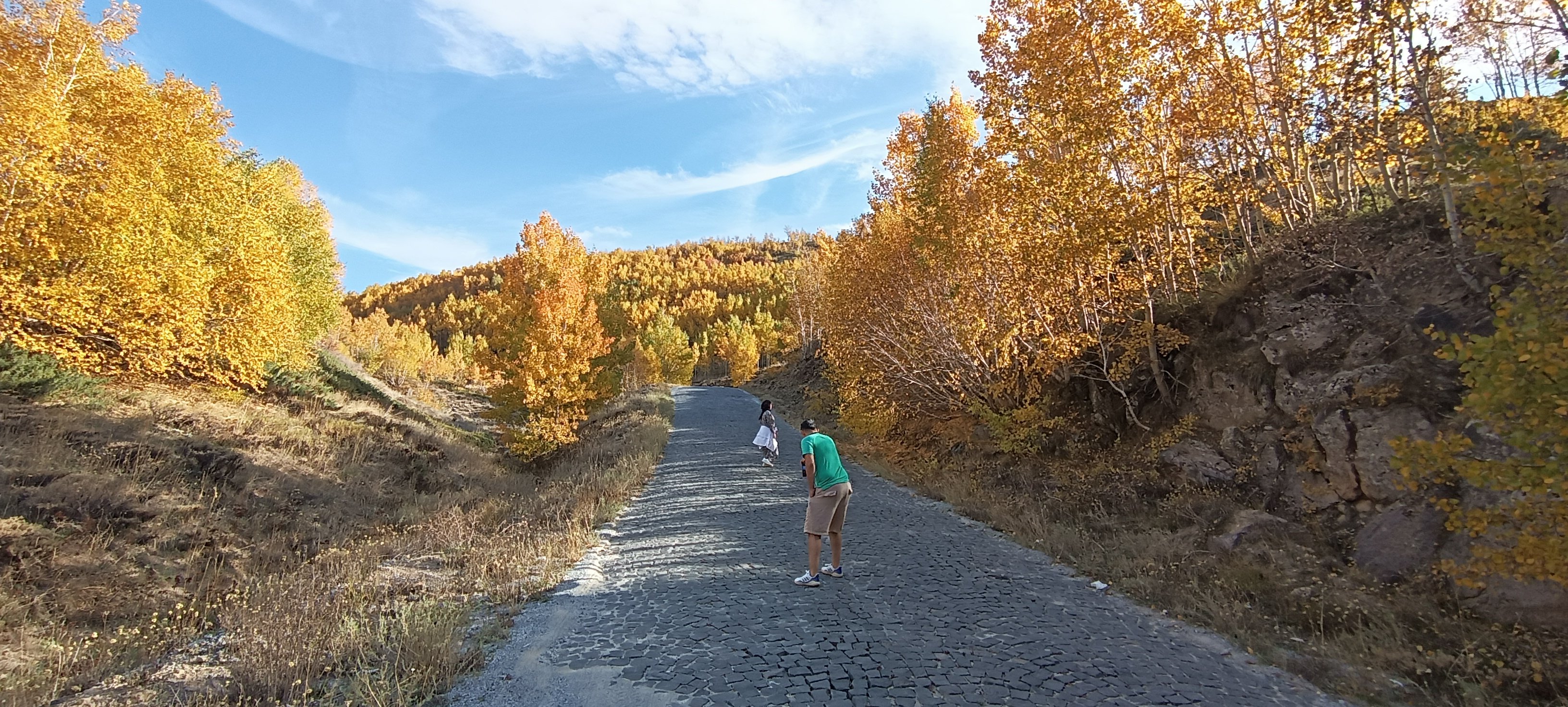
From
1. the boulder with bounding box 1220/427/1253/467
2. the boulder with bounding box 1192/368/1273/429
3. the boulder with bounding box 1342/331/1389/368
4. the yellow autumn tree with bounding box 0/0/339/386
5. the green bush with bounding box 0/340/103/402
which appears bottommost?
the boulder with bounding box 1220/427/1253/467

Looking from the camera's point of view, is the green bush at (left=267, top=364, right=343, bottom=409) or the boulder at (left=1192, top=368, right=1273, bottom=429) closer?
the boulder at (left=1192, top=368, right=1273, bottom=429)

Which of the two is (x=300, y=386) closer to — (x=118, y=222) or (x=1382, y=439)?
(x=118, y=222)

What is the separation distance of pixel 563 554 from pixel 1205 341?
10022 millimetres

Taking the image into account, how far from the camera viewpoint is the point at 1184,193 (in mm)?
9477

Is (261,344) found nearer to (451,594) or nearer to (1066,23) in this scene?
(451,594)

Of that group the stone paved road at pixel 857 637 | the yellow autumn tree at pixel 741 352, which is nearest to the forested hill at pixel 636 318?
the yellow autumn tree at pixel 741 352

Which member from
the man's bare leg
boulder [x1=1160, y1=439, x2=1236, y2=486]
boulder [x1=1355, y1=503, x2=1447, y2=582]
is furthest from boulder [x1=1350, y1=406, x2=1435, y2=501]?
the man's bare leg

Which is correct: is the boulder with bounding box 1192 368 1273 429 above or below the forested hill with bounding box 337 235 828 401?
below

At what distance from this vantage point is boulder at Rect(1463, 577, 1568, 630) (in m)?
4.42

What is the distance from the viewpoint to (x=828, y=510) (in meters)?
6.96

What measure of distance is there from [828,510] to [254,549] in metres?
11.5

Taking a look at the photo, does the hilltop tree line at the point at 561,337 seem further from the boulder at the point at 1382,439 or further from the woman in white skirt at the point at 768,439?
the boulder at the point at 1382,439

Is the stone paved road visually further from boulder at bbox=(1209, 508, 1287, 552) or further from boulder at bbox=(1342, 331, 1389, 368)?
boulder at bbox=(1342, 331, 1389, 368)

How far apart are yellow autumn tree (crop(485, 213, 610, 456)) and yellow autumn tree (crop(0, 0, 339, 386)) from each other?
570 cm
